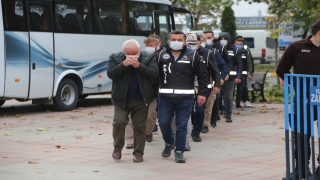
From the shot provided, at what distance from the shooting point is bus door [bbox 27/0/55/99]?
1727 centimetres

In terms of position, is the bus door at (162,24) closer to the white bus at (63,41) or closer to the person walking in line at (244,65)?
the white bus at (63,41)

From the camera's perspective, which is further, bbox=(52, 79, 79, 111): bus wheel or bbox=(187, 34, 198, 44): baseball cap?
bbox=(52, 79, 79, 111): bus wheel

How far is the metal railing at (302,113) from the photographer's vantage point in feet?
22.9

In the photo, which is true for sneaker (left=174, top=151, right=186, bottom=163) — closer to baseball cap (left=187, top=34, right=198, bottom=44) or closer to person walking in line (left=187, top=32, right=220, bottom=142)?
person walking in line (left=187, top=32, right=220, bottom=142)

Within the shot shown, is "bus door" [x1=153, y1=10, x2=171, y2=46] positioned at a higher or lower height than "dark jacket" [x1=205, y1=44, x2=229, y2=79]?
higher

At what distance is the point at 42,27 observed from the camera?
58.0 ft

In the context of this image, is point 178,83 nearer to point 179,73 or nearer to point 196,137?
point 179,73

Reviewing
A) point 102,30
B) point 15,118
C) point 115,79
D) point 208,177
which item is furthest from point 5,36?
point 208,177

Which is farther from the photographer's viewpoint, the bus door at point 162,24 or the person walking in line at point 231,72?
the bus door at point 162,24

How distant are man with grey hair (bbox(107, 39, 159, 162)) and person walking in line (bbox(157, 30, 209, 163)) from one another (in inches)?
7.6

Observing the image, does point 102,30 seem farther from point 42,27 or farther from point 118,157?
point 118,157

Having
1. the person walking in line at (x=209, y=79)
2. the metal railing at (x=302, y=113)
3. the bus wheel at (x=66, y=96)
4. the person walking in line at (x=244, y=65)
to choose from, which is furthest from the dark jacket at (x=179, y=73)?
the bus wheel at (x=66, y=96)

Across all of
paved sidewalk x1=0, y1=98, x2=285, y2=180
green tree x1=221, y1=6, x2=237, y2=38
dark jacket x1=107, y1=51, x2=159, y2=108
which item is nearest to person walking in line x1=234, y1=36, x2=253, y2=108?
paved sidewalk x1=0, y1=98, x2=285, y2=180

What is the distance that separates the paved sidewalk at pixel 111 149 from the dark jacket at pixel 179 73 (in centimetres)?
95
